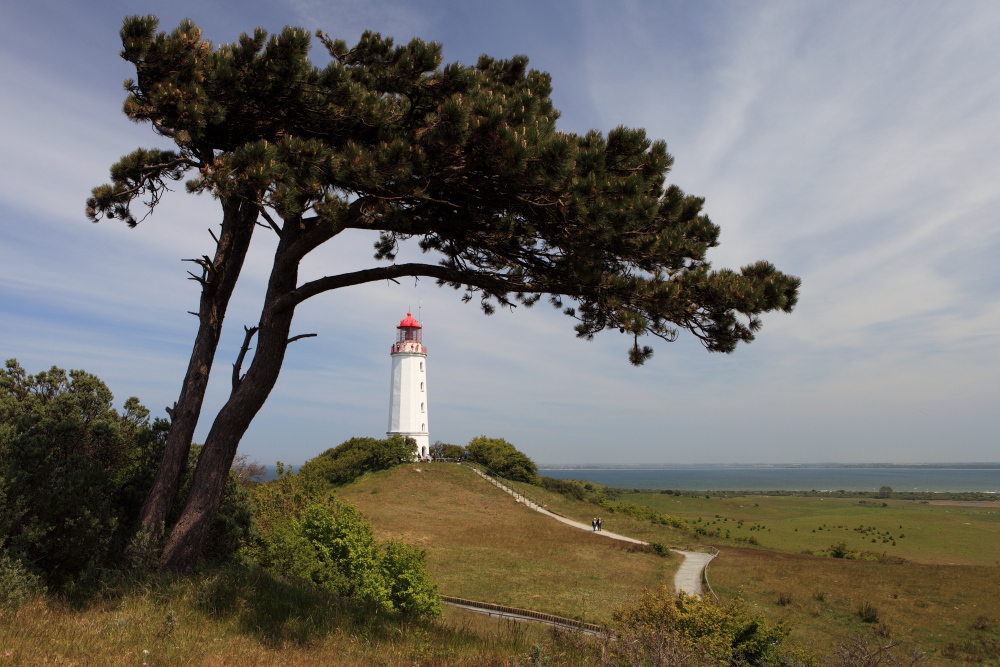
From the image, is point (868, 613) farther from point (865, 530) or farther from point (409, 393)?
point (865, 530)

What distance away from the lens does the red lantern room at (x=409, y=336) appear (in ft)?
168

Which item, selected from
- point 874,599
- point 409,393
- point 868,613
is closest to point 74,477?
point 868,613

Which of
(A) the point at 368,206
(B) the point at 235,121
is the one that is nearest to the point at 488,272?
(A) the point at 368,206

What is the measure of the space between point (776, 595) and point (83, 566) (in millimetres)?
22258

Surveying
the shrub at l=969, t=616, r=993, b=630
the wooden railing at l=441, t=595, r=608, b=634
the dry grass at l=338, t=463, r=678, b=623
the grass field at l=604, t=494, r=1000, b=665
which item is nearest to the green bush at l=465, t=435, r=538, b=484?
the dry grass at l=338, t=463, r=678, b=623

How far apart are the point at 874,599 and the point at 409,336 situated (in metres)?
39.1

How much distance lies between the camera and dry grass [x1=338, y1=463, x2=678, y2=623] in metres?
20.3

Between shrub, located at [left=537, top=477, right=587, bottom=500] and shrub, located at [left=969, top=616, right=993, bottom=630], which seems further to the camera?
shrub, located at [left=537, top=477, right=587, bottom=500]

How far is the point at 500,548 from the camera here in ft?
90.6

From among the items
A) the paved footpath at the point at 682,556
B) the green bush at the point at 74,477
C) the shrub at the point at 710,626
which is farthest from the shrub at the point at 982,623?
the green bush at the point at 74,477

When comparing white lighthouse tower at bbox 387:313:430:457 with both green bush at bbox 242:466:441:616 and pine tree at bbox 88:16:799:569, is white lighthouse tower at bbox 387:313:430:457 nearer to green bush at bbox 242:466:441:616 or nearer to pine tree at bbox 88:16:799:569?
green bush at bbox 242:466:441:616

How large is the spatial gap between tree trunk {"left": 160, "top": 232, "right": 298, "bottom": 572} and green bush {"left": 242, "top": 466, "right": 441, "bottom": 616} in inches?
142

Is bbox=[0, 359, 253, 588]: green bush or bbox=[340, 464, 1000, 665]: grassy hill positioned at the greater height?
bbox=[0, 359, 253, 588]: green bush

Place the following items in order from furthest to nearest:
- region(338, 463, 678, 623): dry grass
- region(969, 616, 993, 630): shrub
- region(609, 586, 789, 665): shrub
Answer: region(338, 463, 678, 623): dry grass < region(969, 616, 993, 630): shrub < region(609, 586, 789, 665): shrub
